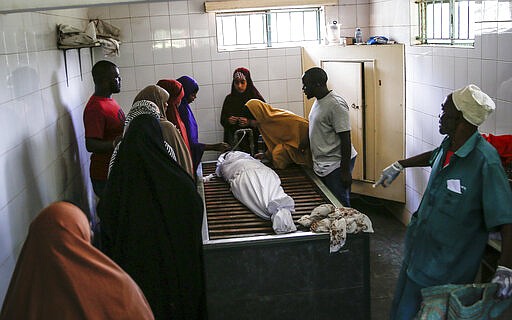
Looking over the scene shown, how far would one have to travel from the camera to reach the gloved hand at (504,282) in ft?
8.02

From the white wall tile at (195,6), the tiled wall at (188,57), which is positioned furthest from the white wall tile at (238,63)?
the white wall tile at (195,6)

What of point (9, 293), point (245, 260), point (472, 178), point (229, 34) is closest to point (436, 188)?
point (472, 178)

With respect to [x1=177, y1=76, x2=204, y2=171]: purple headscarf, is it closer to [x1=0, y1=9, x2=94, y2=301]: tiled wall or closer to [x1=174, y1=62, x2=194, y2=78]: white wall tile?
[x1=0, y1=9, x2=94, y2=301]: tiled wall

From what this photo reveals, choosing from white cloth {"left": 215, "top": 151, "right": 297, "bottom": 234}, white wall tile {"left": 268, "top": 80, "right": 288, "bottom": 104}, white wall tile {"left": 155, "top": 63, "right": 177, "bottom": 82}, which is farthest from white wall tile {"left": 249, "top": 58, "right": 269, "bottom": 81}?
white cloth {"left": 215, "top": 151, "right": 297, "bottom": 234}

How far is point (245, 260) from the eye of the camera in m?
3.26

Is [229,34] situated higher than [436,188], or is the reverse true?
[229,34]

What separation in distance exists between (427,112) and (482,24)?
4.08ft

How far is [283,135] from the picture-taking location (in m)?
5.11

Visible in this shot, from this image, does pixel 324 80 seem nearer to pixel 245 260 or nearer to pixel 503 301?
pixel 245 260

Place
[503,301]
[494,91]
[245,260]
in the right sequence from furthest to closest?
[494,91] < [245,260] < [503,301]

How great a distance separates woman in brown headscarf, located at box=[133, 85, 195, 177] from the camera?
A: 350 cm

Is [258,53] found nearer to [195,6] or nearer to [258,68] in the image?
[258,68]

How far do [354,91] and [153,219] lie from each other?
317cm

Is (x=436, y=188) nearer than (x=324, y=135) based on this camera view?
Yes
